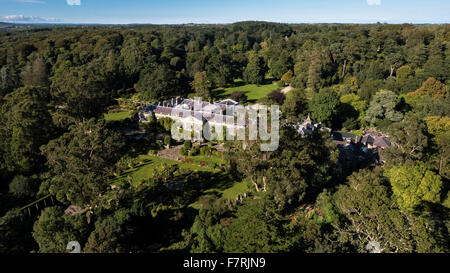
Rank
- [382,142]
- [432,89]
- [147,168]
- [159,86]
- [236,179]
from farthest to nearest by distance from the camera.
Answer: [159,86], [432,89], [382,142], [147,168], [236,179]

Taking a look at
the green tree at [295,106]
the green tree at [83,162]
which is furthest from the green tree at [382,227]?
the green tree at [295,106]

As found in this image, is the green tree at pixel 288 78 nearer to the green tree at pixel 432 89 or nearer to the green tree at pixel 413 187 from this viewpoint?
the green tree at pixel 432 89

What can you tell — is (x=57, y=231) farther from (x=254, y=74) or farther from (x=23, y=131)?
(x=254, y=74)

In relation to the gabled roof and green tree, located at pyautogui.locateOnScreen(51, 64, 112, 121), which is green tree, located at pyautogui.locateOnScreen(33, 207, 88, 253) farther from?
the gabled roof

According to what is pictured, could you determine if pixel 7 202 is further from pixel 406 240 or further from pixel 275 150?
pixel 406 240

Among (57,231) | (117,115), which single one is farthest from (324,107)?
(57,231)

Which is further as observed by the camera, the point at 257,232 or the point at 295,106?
the point at 295,106

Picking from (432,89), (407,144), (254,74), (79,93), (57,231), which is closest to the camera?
(57,231)

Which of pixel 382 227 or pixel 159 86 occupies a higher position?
pixel 159 86
